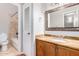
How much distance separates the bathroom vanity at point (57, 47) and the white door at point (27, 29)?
13 centimetres

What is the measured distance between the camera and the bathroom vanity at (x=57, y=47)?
3.81 ft

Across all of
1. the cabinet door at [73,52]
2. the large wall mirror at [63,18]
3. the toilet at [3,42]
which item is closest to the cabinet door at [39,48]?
the large wall mirror at [63,18]

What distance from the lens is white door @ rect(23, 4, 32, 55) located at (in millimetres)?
1657

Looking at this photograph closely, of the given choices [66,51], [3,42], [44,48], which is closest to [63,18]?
[44,48]

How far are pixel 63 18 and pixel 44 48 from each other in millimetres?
499

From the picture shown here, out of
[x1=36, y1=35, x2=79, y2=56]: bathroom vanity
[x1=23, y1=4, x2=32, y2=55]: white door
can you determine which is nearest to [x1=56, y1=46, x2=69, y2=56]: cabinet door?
[x1=36, y1=35, x2=79, y2=56]: bathroom vanity

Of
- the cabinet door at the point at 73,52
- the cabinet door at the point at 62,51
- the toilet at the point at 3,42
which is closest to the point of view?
the cabinet door at the point at 73,52

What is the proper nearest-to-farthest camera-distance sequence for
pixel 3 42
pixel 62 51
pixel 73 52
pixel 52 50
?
pixel 73 52 → pixel 62 51 → pixel 52 50 → pixel 3 42

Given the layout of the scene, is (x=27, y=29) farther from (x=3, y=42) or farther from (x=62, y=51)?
(x=62, y=51)

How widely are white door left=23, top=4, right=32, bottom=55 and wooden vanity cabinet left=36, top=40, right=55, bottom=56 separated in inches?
5.0

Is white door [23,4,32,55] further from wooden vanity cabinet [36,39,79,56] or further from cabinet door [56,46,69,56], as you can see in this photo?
cabinet door [56,46,69,56]

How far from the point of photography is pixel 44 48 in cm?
164

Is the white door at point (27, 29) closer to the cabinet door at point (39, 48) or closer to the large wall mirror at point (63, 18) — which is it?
the cabinet door at point (39, 48)

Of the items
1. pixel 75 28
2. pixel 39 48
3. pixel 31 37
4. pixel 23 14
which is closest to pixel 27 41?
pixel 31 37
